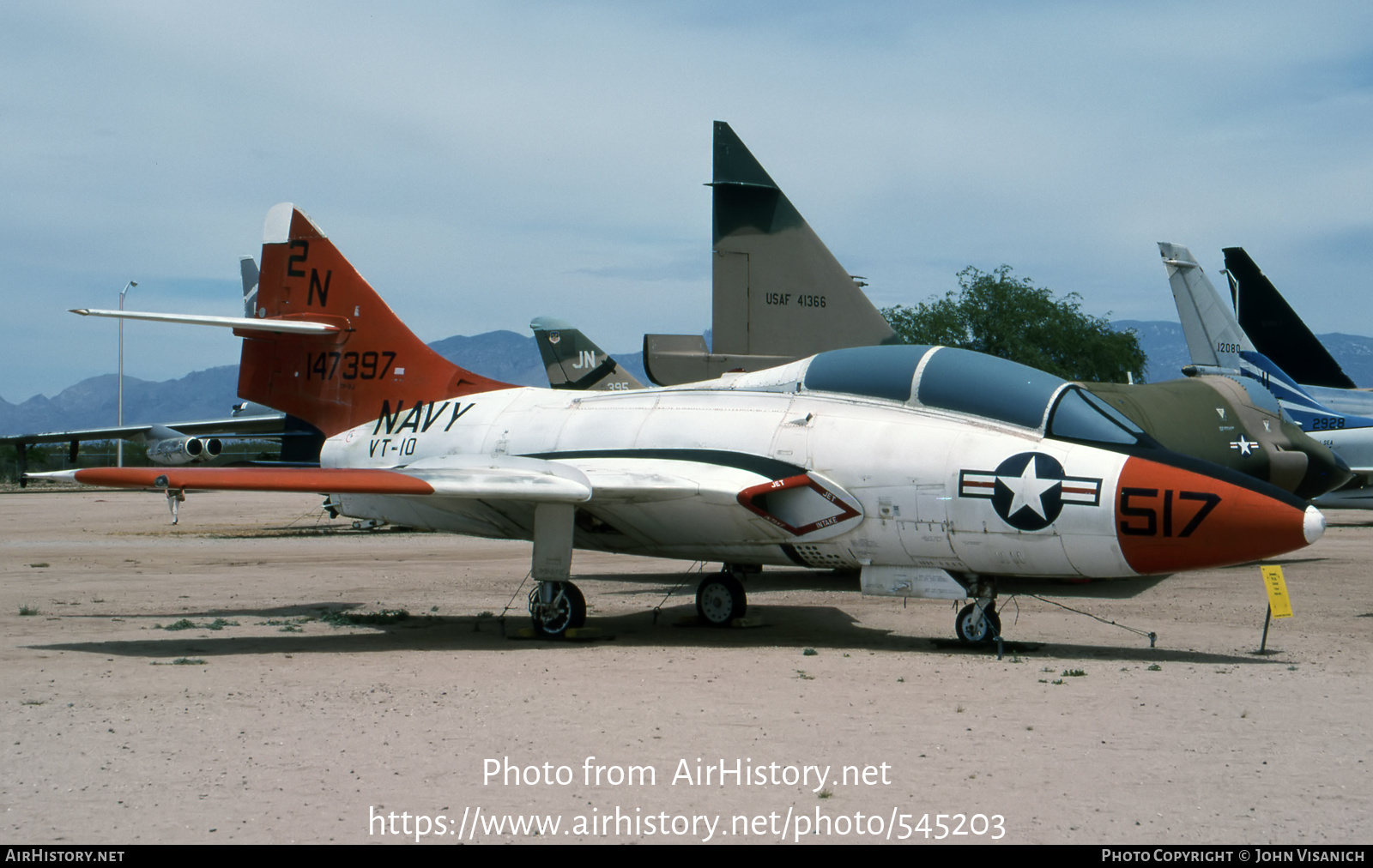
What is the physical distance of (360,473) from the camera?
1009 cm

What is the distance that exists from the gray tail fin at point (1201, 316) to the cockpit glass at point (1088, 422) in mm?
23521

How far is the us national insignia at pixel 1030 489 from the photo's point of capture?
8859 mm

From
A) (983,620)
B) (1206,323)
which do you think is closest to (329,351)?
(983,620)

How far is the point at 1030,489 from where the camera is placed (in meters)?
9.00

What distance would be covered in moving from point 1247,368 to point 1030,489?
23463mm

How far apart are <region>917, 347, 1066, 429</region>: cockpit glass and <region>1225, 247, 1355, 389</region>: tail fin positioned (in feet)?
96.0

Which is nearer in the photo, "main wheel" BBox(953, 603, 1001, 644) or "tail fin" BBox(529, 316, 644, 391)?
"main wheel" BBox(953, 603, 1001, 644)

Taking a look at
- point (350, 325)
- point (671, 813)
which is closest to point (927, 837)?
point (671, 813)

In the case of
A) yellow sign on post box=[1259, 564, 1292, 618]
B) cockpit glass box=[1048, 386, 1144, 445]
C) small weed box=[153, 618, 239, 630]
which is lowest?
small weed box=[153, 618, 239, 630]

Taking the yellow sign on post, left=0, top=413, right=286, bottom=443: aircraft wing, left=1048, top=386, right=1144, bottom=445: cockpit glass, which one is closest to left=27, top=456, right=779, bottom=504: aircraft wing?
left=1048, top=386, right=1144, bottom=445: cockpit glass

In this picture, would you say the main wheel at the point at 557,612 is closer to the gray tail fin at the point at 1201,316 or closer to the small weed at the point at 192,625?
the small weed at the point at 192,625

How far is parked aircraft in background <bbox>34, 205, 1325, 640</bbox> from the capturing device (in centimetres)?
875

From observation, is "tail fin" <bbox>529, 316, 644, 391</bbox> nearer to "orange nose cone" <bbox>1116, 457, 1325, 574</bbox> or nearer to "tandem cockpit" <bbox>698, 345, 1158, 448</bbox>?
"tandem cockpit" <bbox>698, 345, 1158, 448</bbox>

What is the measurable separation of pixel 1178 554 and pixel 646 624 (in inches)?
224
